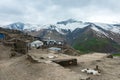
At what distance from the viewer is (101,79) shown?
22391 mm

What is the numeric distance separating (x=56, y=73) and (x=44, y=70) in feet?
6.49

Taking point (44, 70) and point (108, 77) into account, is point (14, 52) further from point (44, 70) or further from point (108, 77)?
point (108, 77)

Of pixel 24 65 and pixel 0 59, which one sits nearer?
pixel 24 65

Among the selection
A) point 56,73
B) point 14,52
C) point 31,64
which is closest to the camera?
point 56,73

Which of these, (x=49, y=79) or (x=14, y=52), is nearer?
(x=49, y=79)

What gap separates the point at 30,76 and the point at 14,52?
47.0 feet

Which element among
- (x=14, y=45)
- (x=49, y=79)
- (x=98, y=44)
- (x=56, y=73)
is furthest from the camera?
(x=98, y=44)

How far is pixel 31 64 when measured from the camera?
27.4 m

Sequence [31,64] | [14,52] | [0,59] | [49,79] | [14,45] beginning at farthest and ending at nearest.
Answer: [14,45]
[14,52]
[0,59]
[31,64]
[49,79]

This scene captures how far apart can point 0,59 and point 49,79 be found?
574 inches

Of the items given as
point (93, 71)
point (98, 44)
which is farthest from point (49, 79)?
point (98, 44)

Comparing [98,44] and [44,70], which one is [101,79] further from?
[98,44]

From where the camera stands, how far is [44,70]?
2464 centimetres

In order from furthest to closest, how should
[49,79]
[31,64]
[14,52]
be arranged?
[14,52] < [31,64] < [49,79]
